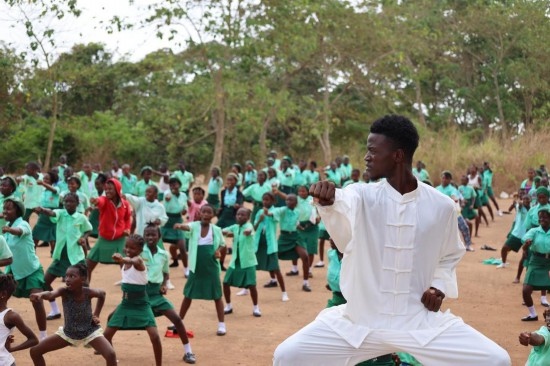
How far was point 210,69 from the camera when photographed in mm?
22500

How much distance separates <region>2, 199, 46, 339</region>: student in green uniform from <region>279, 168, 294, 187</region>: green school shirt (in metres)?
10.3

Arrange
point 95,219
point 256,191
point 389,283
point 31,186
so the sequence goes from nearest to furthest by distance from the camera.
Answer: point 389,283 → point 95,219 → point 31,186 → point 256,191

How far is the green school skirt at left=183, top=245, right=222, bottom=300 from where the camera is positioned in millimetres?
8930

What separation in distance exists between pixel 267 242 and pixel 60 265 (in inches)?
116

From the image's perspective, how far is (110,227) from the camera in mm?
10234

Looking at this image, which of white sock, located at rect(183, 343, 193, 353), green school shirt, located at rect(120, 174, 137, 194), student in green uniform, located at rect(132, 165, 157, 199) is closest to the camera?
white sock, located at rect(183, 343, 193, 353)

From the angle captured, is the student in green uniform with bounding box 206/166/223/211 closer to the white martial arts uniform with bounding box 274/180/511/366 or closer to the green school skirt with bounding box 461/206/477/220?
the green school skirt with bounding box 461/206/477/220

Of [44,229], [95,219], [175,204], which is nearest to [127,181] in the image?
[95,219]

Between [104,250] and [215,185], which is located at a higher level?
[215,185]

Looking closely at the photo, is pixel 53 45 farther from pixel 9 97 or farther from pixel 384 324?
pixel 384 324

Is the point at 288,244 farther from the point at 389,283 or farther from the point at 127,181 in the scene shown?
the point at 389,283

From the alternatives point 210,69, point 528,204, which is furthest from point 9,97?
point 528,204

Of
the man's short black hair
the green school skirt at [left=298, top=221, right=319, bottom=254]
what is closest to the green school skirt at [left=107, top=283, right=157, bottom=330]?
the man's short black hair

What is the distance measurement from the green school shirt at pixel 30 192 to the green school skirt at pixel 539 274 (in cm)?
854
